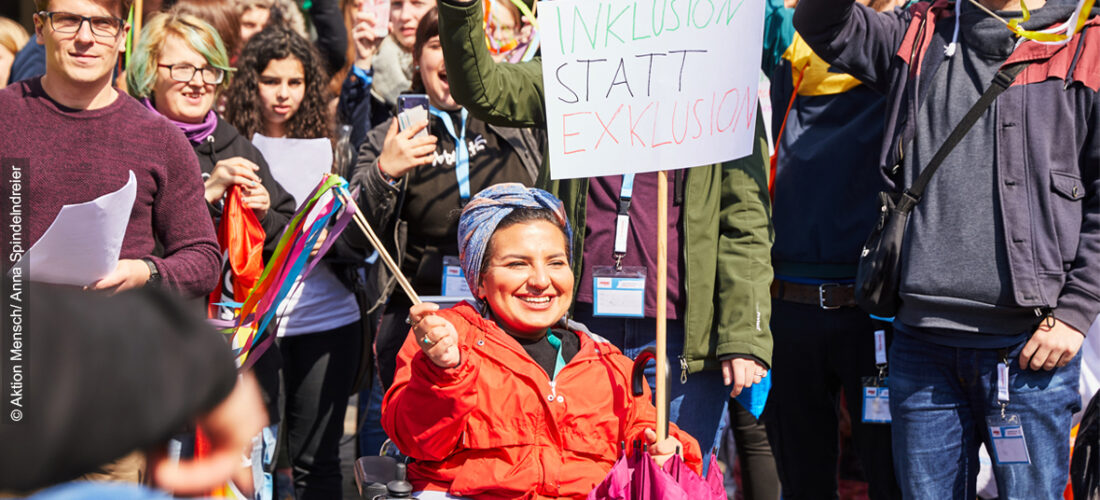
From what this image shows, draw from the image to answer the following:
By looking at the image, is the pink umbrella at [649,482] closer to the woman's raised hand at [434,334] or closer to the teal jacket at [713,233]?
the woman's raised hand at [434,334]

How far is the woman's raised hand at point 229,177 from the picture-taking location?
3594 mm

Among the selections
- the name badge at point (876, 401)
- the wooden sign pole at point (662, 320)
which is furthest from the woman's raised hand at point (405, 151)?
the name badge at point (876, 401)

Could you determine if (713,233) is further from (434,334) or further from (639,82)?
(434,334)

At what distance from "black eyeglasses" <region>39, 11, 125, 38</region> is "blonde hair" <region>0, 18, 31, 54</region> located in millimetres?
2729

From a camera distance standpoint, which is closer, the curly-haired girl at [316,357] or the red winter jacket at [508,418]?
the red winter jacket at [508,418]

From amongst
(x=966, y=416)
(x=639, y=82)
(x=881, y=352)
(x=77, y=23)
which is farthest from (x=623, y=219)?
(x=77, y=23)

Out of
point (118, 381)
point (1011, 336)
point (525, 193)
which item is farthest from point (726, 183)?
point (118, 381)

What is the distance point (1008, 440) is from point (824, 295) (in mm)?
851

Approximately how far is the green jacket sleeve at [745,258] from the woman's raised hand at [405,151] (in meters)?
0.98

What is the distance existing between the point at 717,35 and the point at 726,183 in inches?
21.8

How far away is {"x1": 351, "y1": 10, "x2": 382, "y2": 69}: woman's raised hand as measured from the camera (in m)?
5.29

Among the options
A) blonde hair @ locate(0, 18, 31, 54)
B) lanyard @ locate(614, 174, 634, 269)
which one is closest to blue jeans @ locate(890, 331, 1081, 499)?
lanyard @ locate(614, 174, 634, 269)

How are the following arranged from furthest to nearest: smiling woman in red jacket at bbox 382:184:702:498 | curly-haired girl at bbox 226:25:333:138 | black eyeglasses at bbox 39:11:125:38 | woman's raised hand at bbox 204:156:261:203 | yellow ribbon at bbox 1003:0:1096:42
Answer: curly-haired girl at bbox 226:25:333:138, woman's raised hand at bbox 204:156:261:203, yellow ribbon at bbox 1003:0:1096:42, black eyeglasses at bbox 39:11:125:38, smiling woman in red jacket at bbox 382:184:702:498

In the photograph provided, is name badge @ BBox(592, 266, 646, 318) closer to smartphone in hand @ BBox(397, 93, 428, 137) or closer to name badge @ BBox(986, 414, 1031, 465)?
smartphone in hand @ BBox(397, 93, 428, 137)
